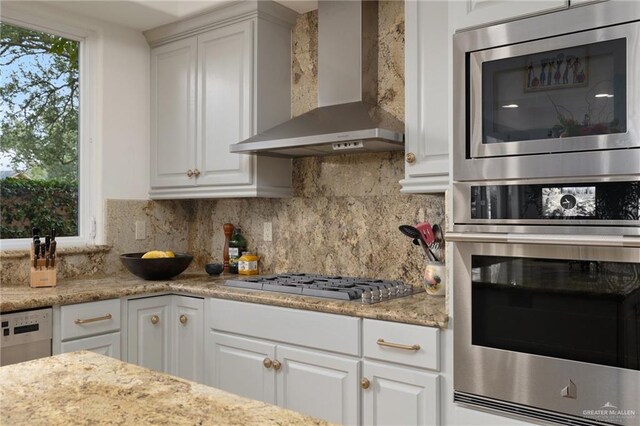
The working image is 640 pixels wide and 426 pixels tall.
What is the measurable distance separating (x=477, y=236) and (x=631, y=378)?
604mm

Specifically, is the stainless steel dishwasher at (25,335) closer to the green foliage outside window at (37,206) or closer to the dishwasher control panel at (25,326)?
the dishwasher control panel at (25,326)

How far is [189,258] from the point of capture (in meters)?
3.10

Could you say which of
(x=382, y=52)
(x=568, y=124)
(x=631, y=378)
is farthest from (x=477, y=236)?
(x=382, y=52)

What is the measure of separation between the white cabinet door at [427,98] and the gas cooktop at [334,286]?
473 mm

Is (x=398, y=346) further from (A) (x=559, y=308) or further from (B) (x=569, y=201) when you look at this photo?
(B) (x=569, y=201)

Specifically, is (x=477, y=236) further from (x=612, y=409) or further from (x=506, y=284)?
(x=612, y=409)

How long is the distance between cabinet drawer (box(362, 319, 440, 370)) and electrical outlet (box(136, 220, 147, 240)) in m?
1.95

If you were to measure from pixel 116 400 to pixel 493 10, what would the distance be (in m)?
1.64

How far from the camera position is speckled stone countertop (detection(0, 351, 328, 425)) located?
2.95 feet

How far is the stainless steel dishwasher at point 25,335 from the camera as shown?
228cm

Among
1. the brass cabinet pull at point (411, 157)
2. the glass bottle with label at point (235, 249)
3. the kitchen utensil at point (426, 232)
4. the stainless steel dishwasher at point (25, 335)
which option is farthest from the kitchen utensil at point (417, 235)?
the stainless steel dishwasher at point (25, 335)

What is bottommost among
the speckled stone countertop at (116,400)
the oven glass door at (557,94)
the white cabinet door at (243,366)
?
the white cabinet door at (243,366)

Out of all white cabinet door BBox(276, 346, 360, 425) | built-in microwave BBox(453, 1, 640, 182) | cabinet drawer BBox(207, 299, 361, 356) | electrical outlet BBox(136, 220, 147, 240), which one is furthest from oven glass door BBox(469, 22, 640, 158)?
electrical outlet BBox(136, 220, 147, 240)

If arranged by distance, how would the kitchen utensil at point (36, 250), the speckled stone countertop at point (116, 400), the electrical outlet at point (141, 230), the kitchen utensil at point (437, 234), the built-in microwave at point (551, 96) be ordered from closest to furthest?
1. the speckled stone countertop at point (116, 400)
2. the built-in microwave at point (551, 96)
3. the kitchen utensil at point (437, 234)
4. the kitchen utensil at point (36, 250)
5. the electrical outlet at point (141, 230)
